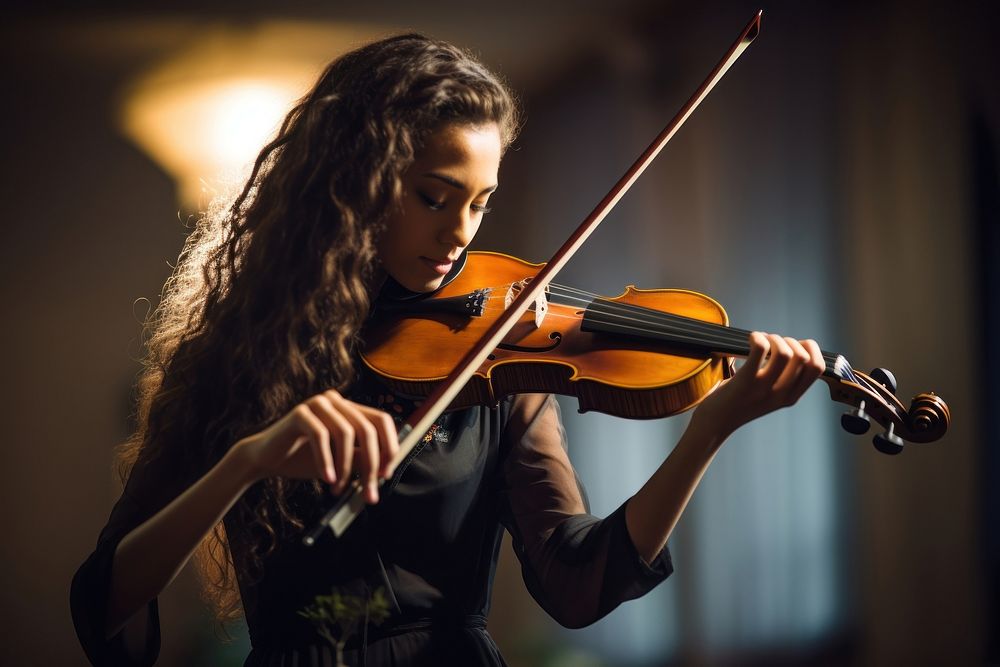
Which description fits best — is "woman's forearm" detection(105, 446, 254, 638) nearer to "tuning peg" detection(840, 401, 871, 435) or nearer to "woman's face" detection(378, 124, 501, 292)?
"woman's face" detection(378, 124, 501, 292)

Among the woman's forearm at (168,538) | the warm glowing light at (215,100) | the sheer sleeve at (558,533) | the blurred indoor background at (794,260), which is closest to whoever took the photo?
the woman's forearm at (168,538)

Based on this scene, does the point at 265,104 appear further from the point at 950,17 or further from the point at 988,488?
the point at 988,488

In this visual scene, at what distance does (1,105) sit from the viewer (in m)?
1.52

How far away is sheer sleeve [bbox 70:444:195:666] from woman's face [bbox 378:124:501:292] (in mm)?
375

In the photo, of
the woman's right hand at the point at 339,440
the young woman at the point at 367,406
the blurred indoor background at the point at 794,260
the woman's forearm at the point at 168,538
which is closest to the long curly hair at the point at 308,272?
the young woman at the point at 367,406

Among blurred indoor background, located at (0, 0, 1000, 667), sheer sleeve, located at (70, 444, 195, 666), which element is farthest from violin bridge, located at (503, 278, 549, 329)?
blurred indoor background, located at (0, 0, 1000, 667)

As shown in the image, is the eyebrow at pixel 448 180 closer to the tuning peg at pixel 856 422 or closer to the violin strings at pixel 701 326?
the violin strings at pixel 701 326

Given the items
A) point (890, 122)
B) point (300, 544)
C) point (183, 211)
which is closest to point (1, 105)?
point (183, 211)

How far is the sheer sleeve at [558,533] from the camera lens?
102 centimetres

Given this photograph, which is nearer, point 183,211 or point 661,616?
point 183,211

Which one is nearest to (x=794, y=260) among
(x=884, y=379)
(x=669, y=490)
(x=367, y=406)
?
(x=884, y=379)

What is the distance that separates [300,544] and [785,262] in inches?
53.9

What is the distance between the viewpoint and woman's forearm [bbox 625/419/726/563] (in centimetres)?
94

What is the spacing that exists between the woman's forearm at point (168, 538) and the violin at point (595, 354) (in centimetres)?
22
